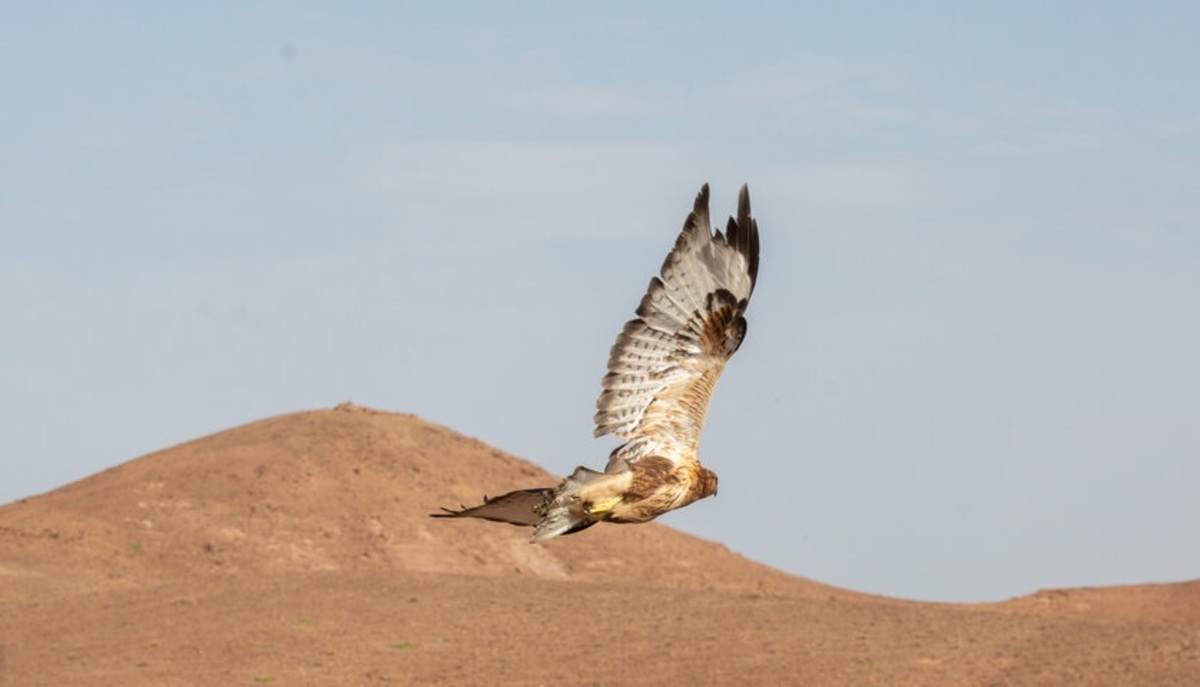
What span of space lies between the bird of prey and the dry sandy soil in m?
27.8

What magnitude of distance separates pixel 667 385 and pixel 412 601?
3460 centimetres

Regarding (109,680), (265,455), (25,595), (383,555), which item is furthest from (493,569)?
(109,680)

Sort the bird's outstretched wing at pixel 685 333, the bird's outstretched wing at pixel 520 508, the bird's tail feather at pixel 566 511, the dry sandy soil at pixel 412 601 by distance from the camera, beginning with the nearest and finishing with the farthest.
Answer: the bird's tail feather at pixel 566 511
the bird's outstretched wing at pixel 520 508
the bird's outstretched wing at pixel 685 333
the dry sandy soil at pixel 412 601

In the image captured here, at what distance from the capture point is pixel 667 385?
10.4 meters

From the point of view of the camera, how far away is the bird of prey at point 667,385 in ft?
30.7

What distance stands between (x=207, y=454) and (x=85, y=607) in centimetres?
1433

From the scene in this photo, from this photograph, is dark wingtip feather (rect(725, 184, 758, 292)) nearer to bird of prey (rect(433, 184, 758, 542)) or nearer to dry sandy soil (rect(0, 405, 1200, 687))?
bird of prey (rect(433, 184, 758, 542))

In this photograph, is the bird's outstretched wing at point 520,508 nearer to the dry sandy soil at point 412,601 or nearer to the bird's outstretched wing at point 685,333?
the bird's outstretched wing at point 685,333

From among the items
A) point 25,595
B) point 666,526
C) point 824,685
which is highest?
point 666,526

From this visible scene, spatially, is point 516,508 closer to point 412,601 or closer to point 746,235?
point 746,235

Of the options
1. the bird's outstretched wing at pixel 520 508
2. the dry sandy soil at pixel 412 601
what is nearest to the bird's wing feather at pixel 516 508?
the bird's outstretched wing at pixel 520 508

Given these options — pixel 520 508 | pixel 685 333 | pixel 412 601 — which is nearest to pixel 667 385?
pixel 685 333

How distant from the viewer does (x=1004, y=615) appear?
4547cm

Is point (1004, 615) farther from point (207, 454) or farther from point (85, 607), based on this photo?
point (207, 454)
